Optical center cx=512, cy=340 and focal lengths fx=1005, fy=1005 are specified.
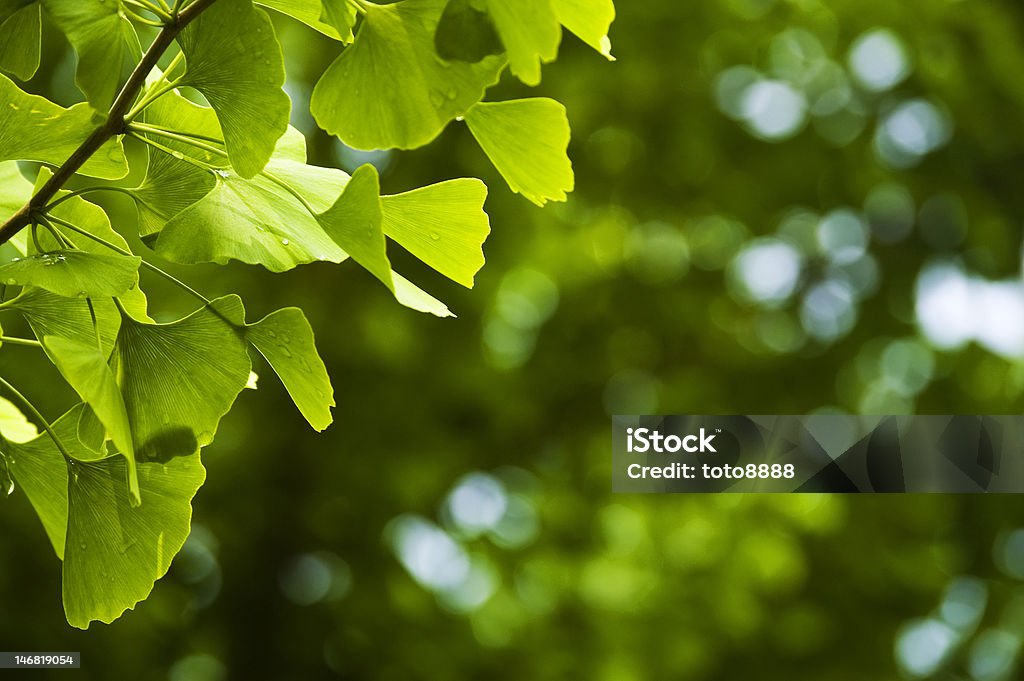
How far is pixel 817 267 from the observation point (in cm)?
214


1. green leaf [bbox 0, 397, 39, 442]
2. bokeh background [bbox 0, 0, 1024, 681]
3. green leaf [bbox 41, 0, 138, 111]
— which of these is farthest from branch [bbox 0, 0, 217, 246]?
bokeh background [bbox 0, 0, 1024, 681]

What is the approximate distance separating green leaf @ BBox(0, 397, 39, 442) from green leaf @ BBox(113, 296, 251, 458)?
9 cm

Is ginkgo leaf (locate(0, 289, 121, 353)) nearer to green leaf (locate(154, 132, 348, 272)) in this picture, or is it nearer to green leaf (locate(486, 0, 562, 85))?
green leaf (locate(154, 132, 348, 272))

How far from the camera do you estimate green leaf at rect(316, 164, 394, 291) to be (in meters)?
0.25

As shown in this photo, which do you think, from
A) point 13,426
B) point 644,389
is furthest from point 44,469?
point 644,389

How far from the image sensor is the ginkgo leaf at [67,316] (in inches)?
13.0

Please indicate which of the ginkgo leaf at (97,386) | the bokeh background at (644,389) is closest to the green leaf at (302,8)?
the ginkgo leaf at (97,386)

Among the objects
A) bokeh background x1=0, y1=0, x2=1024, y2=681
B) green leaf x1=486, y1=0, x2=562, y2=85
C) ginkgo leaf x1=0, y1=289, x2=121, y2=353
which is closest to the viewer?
green leaf x1=486, y1=0, x2=562, y2=85

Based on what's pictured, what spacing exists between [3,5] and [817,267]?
203 cm

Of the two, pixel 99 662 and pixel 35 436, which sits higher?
pixel 35 436

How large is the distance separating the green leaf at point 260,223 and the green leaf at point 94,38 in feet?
0.14

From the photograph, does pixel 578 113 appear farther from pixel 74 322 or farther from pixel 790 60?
pixel 74 322

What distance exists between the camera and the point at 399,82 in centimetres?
26

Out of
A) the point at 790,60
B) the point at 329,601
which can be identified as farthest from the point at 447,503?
the point at 790,60
